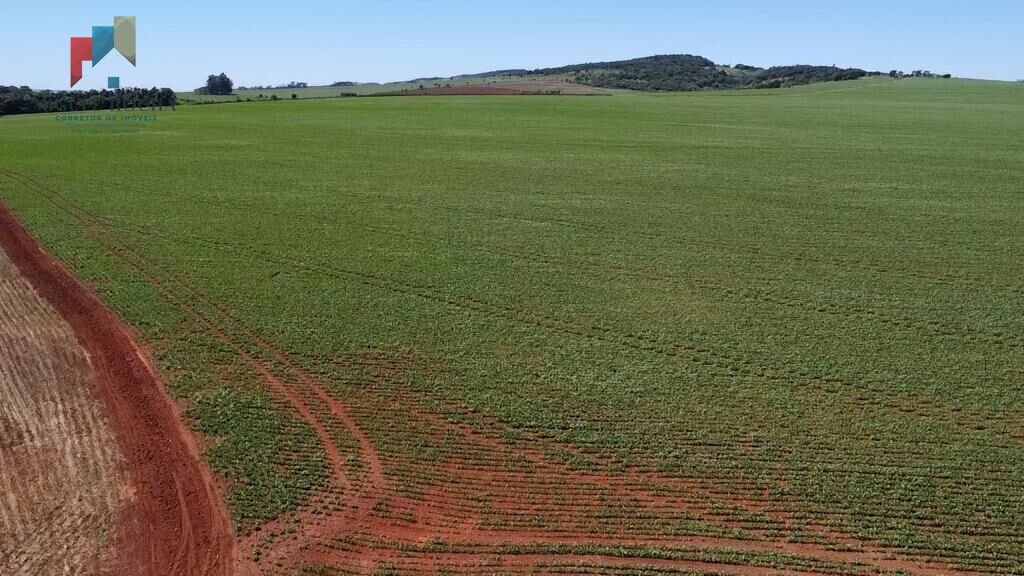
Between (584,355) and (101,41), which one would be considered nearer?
(584,355)

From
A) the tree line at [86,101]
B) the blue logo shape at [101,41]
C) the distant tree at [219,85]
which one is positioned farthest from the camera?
the distant tree at [219,85]

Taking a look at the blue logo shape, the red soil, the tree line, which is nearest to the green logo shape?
the blue logo shape

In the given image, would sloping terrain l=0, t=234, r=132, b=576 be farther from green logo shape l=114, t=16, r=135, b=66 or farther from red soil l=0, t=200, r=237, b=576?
green logo shape l=114, t=16, r=135, b=66

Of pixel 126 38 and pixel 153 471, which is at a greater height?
pixel 126 38

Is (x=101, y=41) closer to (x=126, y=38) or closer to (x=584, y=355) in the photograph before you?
(x=126, y=38)

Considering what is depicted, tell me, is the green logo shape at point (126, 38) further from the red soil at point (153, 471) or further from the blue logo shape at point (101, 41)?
the red soil at point (153, 471)

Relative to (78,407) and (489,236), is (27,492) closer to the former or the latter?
(78,407)

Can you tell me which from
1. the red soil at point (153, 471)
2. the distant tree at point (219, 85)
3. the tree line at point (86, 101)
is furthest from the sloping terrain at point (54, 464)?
the distant tree at point (219, 85)

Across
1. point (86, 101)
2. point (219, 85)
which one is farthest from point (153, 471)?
point (219, 85)
